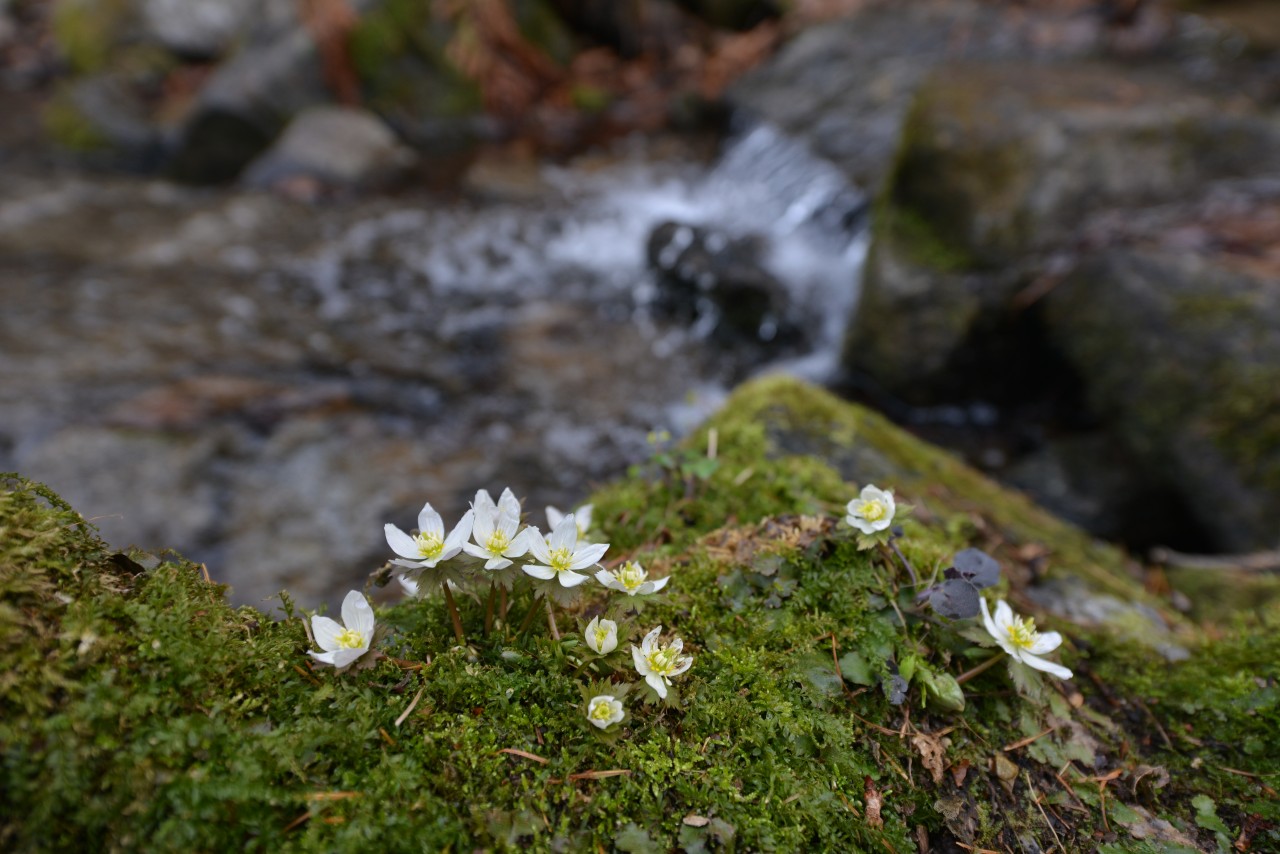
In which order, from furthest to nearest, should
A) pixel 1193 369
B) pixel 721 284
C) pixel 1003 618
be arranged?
1. pixel 721 284
2. pixel 1193 369
3. pixel 1003 618

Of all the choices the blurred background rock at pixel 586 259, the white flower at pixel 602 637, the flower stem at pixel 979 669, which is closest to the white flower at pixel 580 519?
the white flower at pixel 602 637

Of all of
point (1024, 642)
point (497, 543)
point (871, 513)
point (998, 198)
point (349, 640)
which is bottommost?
point (998, 198)

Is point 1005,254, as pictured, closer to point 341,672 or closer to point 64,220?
point 341,672

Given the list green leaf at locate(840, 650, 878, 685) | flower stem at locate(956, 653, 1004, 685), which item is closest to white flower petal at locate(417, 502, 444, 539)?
green leaf at locate(840, 650, 878, 685)

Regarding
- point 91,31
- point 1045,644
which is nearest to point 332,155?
point 91,31

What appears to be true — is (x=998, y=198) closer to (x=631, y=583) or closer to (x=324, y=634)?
(x=631, y=583)

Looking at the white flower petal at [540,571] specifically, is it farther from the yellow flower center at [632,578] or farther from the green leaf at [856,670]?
the green leaf at [856,670]
